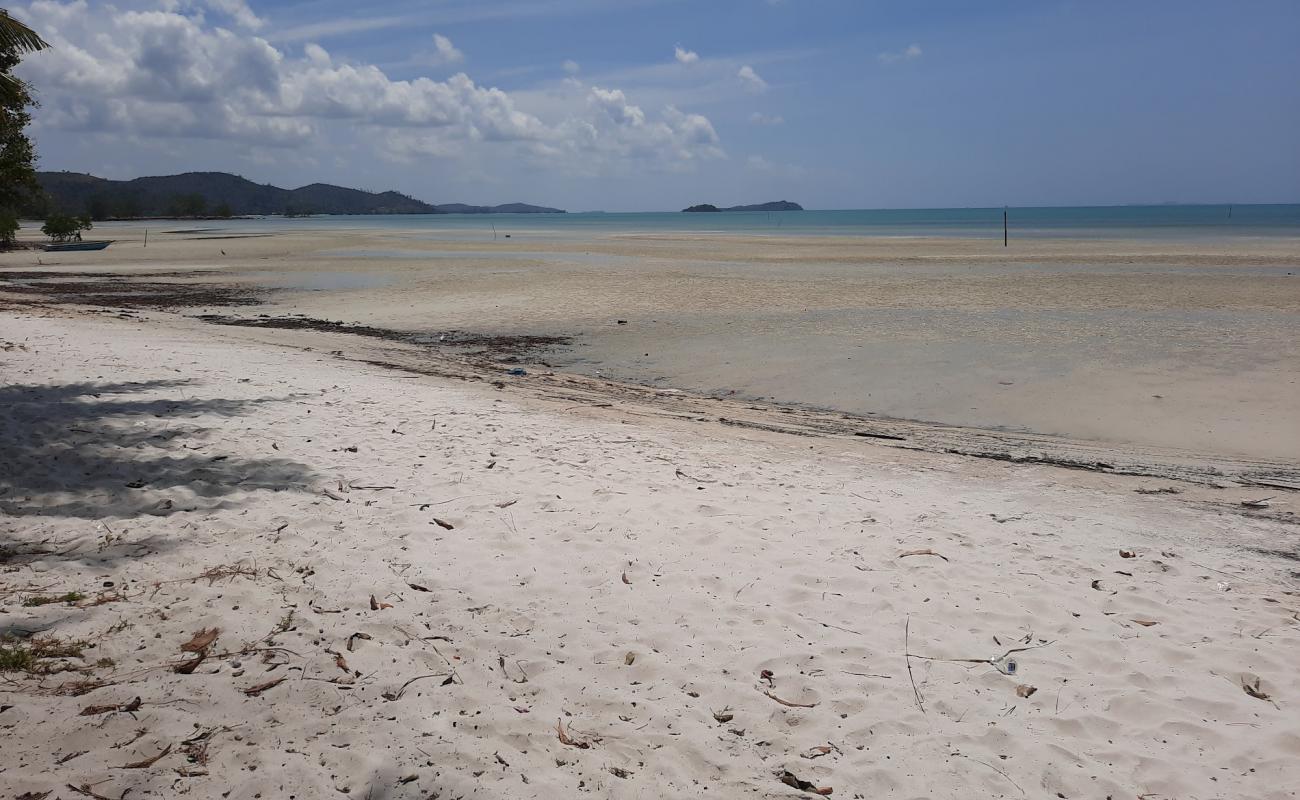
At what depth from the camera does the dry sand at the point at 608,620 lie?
3176mm

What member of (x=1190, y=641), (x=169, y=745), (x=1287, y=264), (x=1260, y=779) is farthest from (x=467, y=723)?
(x=1287, y=264)

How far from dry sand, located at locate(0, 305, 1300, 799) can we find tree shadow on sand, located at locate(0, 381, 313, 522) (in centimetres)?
4

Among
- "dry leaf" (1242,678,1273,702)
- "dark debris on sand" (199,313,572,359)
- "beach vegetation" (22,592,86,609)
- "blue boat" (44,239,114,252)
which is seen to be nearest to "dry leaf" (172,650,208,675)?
"beach vegetation" (22,592,86,609)

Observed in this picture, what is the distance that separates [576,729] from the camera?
340cm

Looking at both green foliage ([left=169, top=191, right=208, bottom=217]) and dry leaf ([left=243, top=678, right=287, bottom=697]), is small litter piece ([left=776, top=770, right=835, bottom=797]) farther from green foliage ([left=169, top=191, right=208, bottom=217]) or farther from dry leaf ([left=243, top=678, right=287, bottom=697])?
green foliage ([left=169, top=191, right=208, bottom=217])

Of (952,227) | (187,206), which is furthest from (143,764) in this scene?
(187,206)

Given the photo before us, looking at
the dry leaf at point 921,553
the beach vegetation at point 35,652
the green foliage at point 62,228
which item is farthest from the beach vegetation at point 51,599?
the green foliage at point 62,228

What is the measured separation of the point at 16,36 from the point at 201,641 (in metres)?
8.25

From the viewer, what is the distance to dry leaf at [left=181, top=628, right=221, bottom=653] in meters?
3.78

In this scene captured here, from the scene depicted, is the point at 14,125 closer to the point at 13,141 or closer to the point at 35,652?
the point at 13,141

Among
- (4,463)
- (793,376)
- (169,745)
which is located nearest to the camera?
(169,745)

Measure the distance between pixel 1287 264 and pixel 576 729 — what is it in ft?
123

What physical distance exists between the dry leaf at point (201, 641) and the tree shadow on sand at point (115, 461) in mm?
1830

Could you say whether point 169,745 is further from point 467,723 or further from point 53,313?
point 53,313
